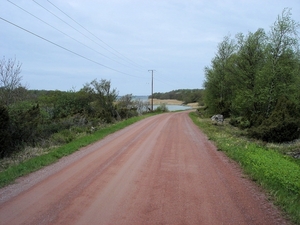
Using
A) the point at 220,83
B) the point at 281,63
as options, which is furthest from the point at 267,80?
the point at 220,83

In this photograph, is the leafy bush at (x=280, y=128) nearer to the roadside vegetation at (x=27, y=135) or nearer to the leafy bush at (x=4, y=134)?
the roadside vegetation at (x=27, y=135)

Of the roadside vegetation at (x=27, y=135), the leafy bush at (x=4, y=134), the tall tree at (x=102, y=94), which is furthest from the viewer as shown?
the tall tree at (x=102, y=94)

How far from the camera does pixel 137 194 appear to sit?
5.68m

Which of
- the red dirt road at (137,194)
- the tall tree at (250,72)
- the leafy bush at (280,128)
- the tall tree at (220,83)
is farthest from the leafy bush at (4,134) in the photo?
the tall tree at (220,83)

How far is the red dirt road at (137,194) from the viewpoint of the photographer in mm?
4488

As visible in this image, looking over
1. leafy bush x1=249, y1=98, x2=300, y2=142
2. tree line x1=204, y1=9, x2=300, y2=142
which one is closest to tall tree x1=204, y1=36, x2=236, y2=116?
tree line x1=204, y1=9, x2=300, y2=142

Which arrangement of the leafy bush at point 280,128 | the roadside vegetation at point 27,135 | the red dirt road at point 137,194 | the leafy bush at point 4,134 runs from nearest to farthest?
1. the red dirt road at point 137,194
2. the roadside vegetation at point 27,135
3. the leafy bush at point 4,134
4. the leafy bush at point 280,128

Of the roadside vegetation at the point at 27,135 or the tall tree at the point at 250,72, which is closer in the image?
the roadside vegetation at the point at 27,135

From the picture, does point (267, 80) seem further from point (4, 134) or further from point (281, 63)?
point (4, 134)

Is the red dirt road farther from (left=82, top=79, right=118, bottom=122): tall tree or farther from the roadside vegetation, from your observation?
(left=82, top=79, right=118, bottom=122): tall tree

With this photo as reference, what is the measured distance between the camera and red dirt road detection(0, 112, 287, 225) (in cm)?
449

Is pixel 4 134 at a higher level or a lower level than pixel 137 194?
higher

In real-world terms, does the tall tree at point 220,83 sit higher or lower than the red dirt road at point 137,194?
higher

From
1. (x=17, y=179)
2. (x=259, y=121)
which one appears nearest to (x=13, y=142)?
(x=17, y=179)
